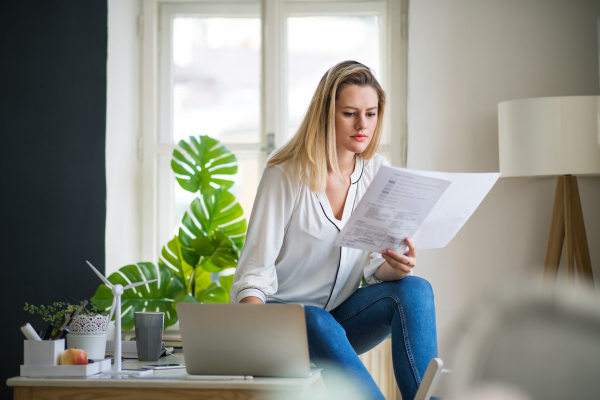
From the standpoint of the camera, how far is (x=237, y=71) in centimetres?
316

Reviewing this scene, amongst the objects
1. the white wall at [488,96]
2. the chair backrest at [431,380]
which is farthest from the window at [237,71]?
the chair backrest at [431,380]

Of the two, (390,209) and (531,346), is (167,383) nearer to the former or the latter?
(390,209)

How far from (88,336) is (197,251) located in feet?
4.01

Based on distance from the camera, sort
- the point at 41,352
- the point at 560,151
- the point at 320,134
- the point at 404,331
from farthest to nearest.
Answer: the point at 560,151 < the point at 320,134 < the point at 404,331 < the point at 41,352

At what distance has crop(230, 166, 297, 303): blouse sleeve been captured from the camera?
1.46 metres

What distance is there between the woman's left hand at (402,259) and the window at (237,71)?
68.3 inches

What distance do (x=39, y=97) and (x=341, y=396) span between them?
1.72 m

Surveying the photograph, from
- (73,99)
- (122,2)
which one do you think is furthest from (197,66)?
(73,99)

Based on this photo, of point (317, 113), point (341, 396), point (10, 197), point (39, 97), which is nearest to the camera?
point (341, 396)

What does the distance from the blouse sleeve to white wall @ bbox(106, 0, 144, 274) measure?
143 centimetres

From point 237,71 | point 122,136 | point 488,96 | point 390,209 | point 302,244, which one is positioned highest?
point 237,71

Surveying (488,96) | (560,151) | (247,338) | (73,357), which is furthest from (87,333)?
(488,96)

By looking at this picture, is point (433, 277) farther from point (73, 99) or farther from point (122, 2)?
point (122, 2)

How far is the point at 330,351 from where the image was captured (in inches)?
51.4
